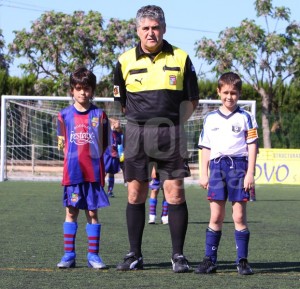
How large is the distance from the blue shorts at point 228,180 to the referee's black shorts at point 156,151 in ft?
0.78

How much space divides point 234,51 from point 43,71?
968 cm

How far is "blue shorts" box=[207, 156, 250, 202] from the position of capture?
6.84 metres

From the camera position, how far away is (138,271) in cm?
682

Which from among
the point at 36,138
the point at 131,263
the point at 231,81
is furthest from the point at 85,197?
the point at 36,138

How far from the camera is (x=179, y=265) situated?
6.73 metres

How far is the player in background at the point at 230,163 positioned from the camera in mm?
6855

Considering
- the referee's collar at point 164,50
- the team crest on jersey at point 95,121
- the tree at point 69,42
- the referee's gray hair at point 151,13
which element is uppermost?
the tree at point 69,42

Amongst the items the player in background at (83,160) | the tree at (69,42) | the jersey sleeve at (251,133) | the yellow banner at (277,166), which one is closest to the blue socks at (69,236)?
the player in background at (83,160)

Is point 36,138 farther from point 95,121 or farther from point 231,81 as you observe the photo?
point 231,81

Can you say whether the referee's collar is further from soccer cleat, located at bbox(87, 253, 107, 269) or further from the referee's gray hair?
soccer cleat, located at bbox(87, 253, 107, 269)

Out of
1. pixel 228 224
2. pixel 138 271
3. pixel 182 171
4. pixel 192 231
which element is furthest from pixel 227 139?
pixel 228 224

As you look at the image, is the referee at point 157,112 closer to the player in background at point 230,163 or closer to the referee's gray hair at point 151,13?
the referee's gray hair at point 151,13

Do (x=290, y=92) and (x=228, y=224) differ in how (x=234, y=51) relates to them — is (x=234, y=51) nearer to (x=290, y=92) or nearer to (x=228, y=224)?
(x=290, y=92)

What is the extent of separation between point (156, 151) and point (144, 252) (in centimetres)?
158
